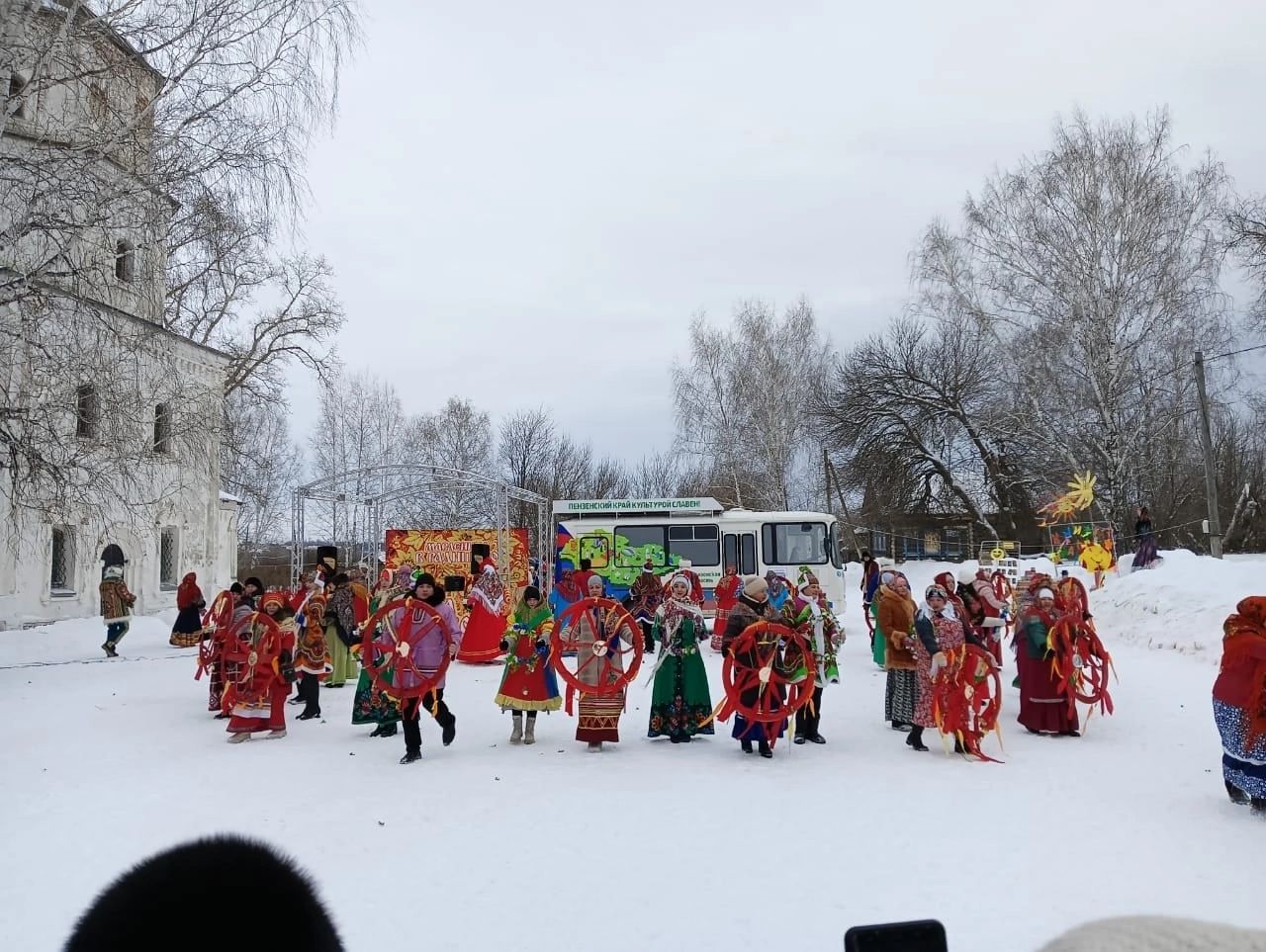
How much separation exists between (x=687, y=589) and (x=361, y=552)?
1870 centimetres

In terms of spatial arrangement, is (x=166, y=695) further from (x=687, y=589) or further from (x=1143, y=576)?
(x=1143, y=576)

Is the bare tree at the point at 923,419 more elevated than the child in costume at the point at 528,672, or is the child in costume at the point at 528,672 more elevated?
the bare tree at the point at 923,419

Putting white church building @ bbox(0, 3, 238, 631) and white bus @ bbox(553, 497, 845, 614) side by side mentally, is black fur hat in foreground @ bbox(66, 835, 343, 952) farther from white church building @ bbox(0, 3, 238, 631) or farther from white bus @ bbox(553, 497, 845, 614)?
white bus @ bbox(553, 497, 845, 614)

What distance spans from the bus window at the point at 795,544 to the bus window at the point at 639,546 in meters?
2.54

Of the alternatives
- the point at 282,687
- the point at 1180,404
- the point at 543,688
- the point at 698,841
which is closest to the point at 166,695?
the point at 282,687

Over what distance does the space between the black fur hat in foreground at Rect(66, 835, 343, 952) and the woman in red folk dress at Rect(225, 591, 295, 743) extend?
9.11 m

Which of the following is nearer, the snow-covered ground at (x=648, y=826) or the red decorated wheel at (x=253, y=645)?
the snow-covered ground at (x=648, y=826)

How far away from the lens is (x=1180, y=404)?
29.6 metres

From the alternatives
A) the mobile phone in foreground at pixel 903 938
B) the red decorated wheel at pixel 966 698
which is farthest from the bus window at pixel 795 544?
the mobile phone in foreground at pixel 903 938

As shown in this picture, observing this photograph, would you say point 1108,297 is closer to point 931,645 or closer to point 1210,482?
point 1210,482

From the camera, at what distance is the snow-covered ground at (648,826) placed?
4.93 meters

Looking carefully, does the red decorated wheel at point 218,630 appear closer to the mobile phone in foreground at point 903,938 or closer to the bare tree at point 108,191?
the bare tree at point 108,191

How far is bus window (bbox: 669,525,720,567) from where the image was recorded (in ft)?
74.4

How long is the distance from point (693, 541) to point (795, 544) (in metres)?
2.49
